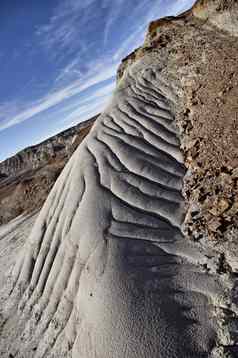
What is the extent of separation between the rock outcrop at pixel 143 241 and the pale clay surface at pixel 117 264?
17 millimetres

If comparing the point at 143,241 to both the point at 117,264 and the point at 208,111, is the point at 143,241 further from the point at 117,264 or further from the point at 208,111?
the point at 208,111

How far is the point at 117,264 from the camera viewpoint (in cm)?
548

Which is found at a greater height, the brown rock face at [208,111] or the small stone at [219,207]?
the brown rock face at [208,111]

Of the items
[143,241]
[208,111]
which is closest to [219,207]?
[143,241]

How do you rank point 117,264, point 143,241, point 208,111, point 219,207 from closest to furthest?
point 117,264
point 143,241
point 219,207
point 208,111

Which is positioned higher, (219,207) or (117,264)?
(117,264)

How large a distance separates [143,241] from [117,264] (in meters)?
0.56

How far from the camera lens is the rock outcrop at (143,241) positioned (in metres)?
4.64

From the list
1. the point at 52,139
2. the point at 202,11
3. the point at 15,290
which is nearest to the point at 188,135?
the point at 15,290

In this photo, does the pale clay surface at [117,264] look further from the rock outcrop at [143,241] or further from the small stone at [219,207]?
the small stone at [219,207]

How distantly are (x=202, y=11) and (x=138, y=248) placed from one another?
1061 cm

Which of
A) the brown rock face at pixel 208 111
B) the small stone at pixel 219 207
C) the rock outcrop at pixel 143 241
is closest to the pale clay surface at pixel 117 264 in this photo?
the rock outcrop at pixel 143 241

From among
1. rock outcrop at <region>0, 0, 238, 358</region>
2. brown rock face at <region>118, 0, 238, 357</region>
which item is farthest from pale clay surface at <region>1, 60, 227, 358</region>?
brown rock face at <region>118, 0, 238, 357</region>

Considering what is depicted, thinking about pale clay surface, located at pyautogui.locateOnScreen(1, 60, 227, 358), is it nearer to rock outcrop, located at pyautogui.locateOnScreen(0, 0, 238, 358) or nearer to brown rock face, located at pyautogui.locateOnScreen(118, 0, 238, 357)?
rock outcrop, located at pyautogui.locateOnScreen(0, 0, 238, 358)
